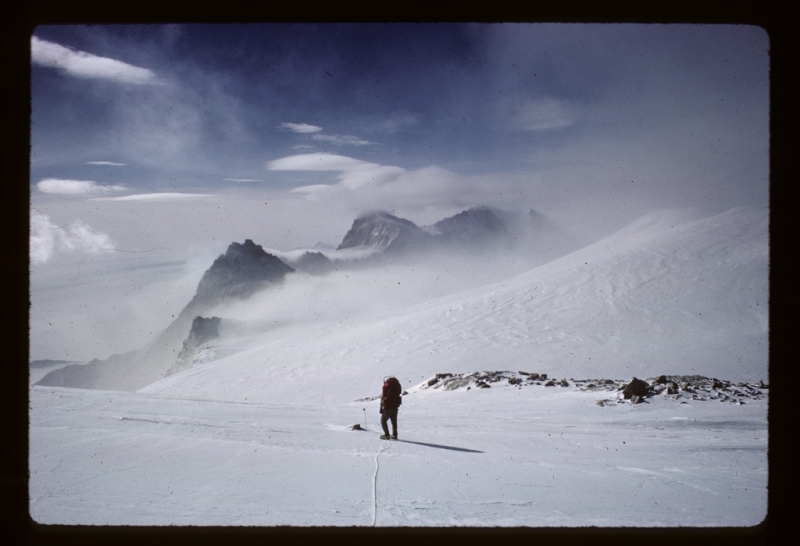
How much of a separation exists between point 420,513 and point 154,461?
337 cm

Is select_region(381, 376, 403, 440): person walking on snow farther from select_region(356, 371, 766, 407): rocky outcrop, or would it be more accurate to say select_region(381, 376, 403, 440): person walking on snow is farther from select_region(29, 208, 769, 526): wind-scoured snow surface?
select_region(356, 371, 766, 407): rocky outcrop

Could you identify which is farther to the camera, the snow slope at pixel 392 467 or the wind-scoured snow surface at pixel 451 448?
the wind-scoured snow surface at pixel 451 448

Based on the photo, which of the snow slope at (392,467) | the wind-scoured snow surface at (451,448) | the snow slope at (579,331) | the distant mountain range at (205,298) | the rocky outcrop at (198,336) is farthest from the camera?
the distant mountain range at (205,298)

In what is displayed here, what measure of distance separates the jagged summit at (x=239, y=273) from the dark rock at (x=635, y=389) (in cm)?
→ 15857

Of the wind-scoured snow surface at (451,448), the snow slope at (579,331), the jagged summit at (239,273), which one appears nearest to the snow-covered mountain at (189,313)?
the jagged summit at (239,273)

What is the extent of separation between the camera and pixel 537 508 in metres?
5.05

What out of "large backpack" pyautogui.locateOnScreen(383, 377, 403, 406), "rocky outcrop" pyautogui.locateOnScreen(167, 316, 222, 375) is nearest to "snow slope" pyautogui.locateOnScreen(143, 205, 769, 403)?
"large backpack" pyautogui.locateOnScreen(383, 377, 403, 406)

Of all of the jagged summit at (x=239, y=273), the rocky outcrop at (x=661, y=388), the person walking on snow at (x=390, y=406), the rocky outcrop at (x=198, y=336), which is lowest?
the rocky outcrop at (x=198, y=336)

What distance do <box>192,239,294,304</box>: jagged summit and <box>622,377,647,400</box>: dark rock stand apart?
520ft

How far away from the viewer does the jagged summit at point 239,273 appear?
167125mm

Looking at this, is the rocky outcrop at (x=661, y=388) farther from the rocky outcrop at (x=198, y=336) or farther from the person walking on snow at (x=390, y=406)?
the rocky outcrop at (x=198, y=336)

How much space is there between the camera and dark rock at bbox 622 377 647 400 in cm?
1196
